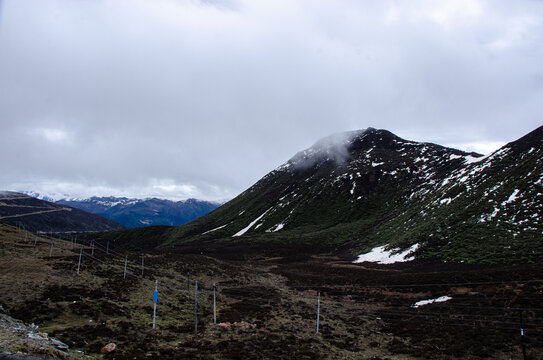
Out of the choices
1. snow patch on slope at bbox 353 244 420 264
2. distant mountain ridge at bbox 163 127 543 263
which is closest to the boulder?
distant mountain ridge at bbox 163 127 543 263

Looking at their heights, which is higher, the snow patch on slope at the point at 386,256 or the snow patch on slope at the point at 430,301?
the snow patch on slope at the point at 386,256

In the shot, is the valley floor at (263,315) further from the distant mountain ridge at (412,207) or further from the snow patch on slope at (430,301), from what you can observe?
the distant mountain ridge at (412,207)

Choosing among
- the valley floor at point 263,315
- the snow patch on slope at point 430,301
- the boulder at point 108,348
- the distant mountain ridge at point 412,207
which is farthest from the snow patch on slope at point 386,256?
the boulder at point 108,348

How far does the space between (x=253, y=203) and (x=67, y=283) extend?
161 meters

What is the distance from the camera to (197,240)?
145m

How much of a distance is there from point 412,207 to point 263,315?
96.6m

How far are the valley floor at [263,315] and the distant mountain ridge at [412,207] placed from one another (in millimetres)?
21375

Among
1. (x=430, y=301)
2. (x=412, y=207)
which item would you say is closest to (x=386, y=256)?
(x=430, y=301)

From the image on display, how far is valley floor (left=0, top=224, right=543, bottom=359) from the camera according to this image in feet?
58.6

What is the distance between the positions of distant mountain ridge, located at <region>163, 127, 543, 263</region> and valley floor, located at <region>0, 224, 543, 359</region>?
70.1 feet

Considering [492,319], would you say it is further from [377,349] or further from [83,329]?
[83,329]

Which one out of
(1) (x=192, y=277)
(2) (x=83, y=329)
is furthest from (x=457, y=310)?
(1) (x=192, y=277)

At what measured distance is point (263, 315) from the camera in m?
27.5

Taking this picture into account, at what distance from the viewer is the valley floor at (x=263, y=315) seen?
1786cm
